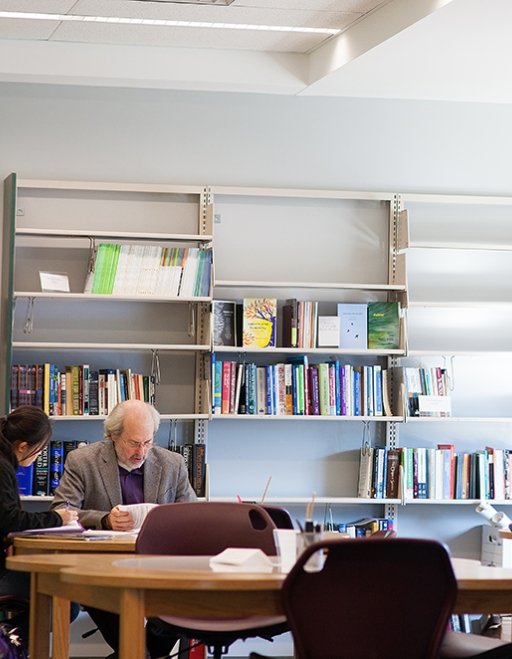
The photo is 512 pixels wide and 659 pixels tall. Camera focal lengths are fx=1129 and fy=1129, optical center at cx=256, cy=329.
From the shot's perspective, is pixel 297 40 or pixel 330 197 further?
pixel 330 197

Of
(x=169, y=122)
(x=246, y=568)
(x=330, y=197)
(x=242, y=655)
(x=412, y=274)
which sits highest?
(x=169, y=122)

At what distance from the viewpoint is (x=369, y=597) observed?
2.64 meters

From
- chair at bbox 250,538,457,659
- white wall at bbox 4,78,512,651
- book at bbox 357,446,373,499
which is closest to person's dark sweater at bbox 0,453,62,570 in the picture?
chair at bbox 250,538,457,659

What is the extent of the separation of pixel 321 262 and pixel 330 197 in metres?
0.37

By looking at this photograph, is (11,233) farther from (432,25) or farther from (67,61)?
(432,25)

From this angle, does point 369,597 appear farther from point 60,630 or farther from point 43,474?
point 43,474

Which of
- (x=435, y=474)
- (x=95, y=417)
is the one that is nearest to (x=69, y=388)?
(x=95, y=417)

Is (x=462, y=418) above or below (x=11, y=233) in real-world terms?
below

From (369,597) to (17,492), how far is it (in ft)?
6.75

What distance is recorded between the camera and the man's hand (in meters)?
4.41

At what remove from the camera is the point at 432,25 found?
495cm

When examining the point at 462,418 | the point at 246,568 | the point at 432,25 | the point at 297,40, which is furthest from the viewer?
the point at 462,418

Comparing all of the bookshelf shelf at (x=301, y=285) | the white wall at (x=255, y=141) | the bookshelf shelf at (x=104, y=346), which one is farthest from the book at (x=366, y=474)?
the bookshelf shelf at (x=104, y=346)

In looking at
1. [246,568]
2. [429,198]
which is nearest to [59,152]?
[429,198]
